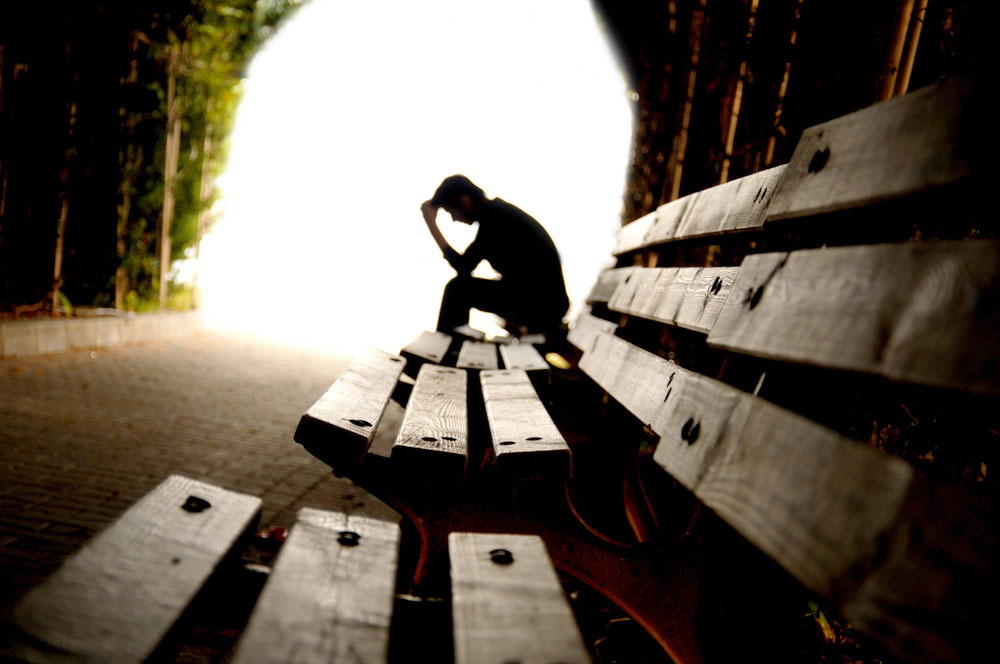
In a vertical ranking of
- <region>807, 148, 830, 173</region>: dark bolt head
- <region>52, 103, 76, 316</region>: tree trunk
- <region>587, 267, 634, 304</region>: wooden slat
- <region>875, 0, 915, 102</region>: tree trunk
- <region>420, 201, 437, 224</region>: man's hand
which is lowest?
<region>52, 103, 76, 316</region>: tree trunk

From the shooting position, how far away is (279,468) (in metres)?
3.16

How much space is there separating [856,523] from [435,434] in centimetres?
81

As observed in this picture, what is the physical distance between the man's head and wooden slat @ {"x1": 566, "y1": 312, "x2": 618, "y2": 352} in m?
1.43

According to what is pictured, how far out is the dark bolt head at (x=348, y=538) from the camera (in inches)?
31.8

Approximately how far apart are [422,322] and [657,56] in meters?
6.54

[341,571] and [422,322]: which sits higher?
[341,571]

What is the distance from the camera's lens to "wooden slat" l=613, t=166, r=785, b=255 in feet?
3.43

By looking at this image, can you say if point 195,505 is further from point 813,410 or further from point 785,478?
point 813,410

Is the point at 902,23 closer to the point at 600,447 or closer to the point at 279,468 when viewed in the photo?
the point at 600,447

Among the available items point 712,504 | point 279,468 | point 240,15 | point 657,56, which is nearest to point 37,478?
point 279,468

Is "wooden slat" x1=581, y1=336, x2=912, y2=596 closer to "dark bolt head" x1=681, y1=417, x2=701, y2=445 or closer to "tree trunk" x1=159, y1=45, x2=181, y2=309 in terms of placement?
"dark bolt head" x1=681, y1=417, x2=701, y2=445

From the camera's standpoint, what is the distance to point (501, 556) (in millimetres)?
783

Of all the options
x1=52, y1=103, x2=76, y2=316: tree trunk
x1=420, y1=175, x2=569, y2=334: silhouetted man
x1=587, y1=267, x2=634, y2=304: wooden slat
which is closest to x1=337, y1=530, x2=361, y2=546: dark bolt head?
x1=587, y1=267, x2=634, y2=304: wooden slat

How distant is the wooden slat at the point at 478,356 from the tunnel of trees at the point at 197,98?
149cm
